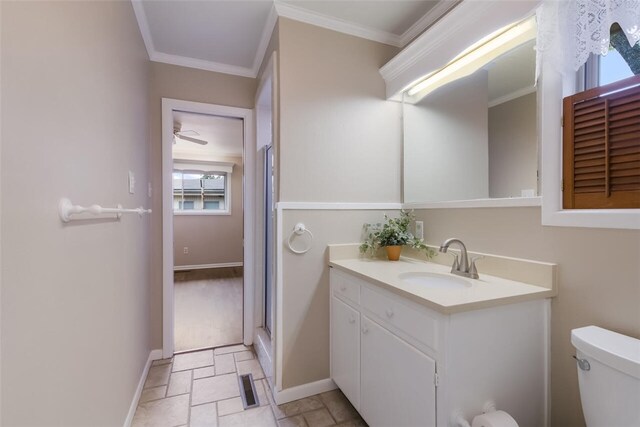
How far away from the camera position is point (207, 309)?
3.44m

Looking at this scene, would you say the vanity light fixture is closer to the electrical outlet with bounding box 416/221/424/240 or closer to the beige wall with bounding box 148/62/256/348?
the electrical outlet with bounding box 416/221/424/240

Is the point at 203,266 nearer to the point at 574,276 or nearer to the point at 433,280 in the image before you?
the point at 433,280

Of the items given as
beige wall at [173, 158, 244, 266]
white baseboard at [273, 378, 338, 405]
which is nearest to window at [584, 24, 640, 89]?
white baseboard at [273, 378, 338, 405]

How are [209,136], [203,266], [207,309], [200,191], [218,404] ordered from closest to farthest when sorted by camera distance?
[218,404]
[207,309]
[209,136]
[203,266]
[200,191]

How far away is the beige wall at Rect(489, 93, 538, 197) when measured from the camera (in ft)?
4.21

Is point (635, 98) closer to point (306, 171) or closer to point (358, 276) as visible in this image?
point (358, 276)

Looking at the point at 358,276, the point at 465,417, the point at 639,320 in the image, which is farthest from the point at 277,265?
the point at 639,320

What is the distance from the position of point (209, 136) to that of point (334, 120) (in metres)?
3.42

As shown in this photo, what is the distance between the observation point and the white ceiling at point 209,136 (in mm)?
3764

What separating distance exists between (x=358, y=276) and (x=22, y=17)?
1443 millimetres

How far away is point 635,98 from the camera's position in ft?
3.00

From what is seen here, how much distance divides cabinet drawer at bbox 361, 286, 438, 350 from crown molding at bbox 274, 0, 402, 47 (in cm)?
165

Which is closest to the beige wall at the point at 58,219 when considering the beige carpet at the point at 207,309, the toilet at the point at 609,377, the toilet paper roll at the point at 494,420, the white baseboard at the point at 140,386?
the white baseboard at the point at 140,386

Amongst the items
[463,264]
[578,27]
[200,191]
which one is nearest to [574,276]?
[463,264]
